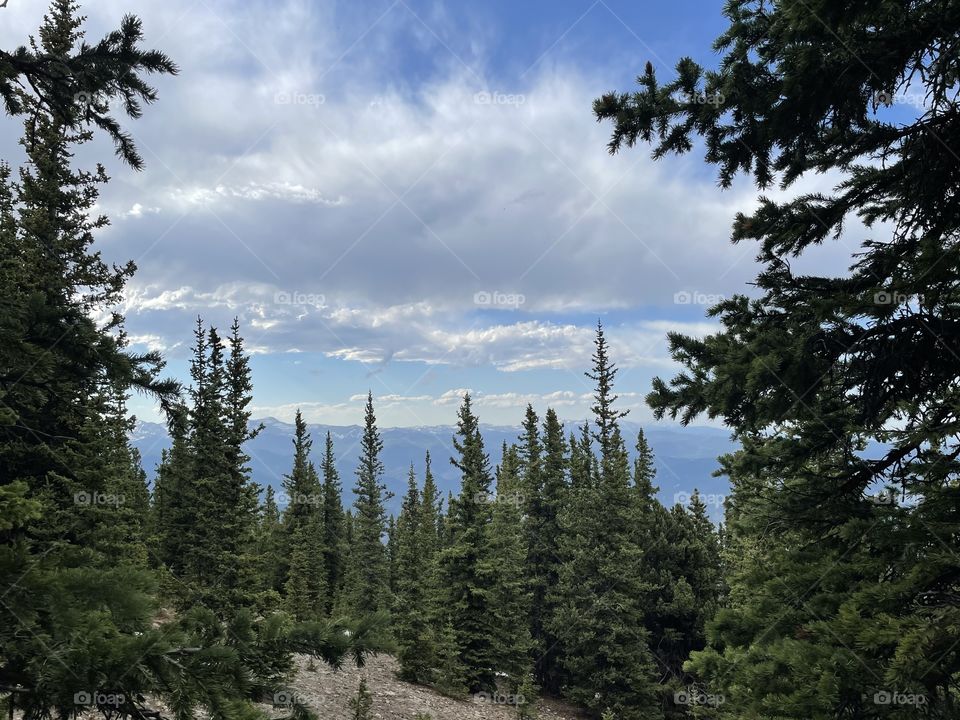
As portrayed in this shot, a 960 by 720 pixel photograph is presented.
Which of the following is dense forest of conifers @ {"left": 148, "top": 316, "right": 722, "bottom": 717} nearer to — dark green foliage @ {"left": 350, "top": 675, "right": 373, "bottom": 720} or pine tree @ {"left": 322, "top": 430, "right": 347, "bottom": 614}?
dark green foliage @ {"left": 350, "top": 675, "right": 373, "bottom": 720}

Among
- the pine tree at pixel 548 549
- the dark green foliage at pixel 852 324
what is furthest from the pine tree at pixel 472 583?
the dark green foliage at pixel 852 324

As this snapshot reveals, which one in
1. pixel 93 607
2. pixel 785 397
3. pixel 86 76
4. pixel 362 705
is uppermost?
pixel 86 76

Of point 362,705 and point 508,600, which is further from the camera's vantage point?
point 508,600

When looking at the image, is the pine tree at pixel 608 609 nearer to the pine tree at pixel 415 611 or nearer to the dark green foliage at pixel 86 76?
the pine tree at pixel 415 611

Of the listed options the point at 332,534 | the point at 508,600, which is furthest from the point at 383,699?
the point at 332,534

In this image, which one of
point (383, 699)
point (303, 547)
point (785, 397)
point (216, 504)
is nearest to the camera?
point (785, 397)

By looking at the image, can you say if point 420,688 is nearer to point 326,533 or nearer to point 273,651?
point 273,651

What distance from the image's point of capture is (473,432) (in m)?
33.3

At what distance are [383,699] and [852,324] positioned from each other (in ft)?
74.6

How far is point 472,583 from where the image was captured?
27.9 metres

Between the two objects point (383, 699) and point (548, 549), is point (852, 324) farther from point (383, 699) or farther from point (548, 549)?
point (548, 549)

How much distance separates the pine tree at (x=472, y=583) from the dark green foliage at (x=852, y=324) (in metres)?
21.5

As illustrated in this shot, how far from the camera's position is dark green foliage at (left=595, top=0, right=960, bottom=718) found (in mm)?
4848

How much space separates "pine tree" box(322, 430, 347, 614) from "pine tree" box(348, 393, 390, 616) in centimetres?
187
